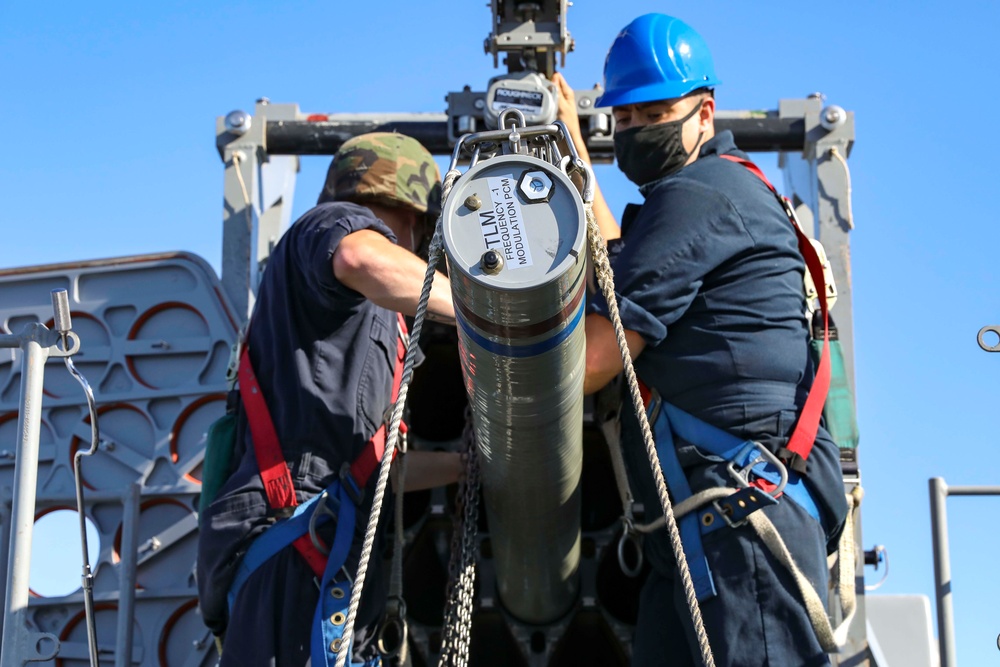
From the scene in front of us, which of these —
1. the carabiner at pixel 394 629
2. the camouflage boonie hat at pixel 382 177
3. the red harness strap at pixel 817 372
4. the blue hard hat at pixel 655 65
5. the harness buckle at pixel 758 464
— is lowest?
the carabiner at pixel 394 629

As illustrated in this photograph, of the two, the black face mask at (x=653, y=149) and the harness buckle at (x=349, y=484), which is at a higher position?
the black face mask at (x=653, y=149)

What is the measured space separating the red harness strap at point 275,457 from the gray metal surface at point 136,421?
119 cm

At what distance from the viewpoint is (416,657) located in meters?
4.75

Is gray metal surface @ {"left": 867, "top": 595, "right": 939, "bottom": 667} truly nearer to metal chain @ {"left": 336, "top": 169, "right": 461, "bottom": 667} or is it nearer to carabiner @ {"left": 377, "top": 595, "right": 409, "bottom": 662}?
carabiner @ {"left": 377, "top": 595, "right": 409, "bottom": 662}

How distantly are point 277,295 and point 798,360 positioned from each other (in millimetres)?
1507

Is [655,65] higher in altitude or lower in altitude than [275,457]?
higher

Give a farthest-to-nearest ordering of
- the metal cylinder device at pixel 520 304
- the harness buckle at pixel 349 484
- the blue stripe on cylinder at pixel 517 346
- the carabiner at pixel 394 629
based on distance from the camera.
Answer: the carabiner at pixel 394 629 < the harness buckle at pixel 349 484 < the blue stripe on cylinder at pixel 517 346 < the metal cylinder device at pixel 520 304

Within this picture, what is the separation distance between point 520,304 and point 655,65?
1.72 metres

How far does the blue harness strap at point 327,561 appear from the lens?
11.1 ft

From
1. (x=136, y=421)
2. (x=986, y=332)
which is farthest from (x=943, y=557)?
(x=136, y=421)

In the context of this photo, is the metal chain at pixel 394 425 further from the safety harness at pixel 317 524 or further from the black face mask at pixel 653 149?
the black face mask at pixel 653 149

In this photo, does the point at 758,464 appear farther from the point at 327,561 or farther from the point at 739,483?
the point at 327,561

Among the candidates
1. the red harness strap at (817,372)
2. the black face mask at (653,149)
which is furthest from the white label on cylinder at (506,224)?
the black face mask at (653,149)

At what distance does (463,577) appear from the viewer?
3658mm
